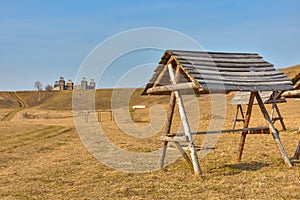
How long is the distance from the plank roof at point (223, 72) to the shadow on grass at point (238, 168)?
2.57m

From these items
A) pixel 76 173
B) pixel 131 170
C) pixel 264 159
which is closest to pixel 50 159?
pixel 76 173

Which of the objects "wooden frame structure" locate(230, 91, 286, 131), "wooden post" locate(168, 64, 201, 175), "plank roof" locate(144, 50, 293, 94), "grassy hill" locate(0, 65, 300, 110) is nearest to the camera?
"wooden post" locate(168, 64, 201, 175)

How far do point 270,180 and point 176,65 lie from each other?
15.3 ft

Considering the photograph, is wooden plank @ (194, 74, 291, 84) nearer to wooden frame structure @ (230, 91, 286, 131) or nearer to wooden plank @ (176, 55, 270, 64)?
wooden plank @ (176, 55, 270, 64)

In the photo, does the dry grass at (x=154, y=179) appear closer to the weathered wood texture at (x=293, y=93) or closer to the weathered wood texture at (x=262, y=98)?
the weathered wood texture at (x=293, y=93)

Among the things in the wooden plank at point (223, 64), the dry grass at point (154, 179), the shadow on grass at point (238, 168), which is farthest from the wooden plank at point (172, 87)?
the shadow on grass at point (238, 168)

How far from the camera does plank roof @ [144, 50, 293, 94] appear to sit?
1069cm

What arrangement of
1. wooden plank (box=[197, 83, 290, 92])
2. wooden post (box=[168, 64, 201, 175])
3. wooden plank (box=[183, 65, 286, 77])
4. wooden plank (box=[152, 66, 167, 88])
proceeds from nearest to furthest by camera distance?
wooden plank (box=[197, 83, 290, 92])
wooden post (box=[168, 64, 201, 175])
wooden plank (box=[183, 65, 286, 77])
wooden plank (box=[152, 66, 167, 88])

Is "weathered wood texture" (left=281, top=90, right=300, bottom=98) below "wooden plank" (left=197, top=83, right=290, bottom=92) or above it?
below

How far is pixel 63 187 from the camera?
10016mm

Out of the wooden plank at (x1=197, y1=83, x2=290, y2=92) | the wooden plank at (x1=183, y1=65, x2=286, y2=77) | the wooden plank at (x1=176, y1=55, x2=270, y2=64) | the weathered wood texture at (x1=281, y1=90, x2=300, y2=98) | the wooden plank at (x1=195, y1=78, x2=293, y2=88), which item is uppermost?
Result: the wooden plank at (x1=176, y1=55, x2=270, y2=64)

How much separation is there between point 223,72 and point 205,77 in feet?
3.91

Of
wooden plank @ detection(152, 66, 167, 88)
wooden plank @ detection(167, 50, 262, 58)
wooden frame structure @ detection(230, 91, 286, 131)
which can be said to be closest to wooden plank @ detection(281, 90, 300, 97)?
wooden plank @ detection(167, 50, 262, 58)

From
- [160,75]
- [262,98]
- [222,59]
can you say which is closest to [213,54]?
[222,59]
